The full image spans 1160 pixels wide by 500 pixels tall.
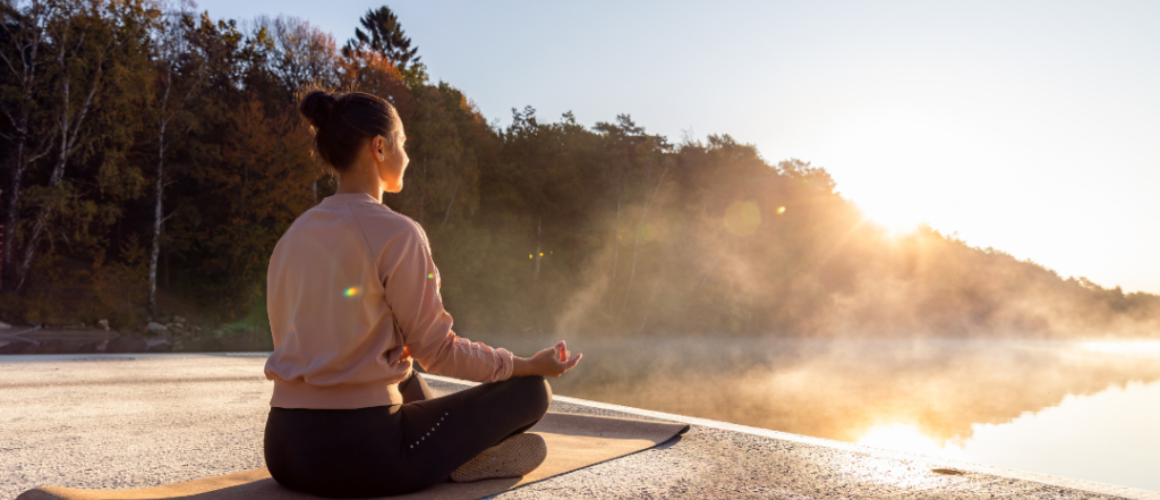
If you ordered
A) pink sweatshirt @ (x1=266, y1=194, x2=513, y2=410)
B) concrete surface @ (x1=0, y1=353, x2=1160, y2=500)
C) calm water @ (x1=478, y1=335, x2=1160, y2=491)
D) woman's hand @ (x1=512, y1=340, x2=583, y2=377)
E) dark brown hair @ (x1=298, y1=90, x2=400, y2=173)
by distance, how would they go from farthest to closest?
calm water @ (x1=478, y1=335, x2=1160, y2=491)
concrete surface @ (x1=0, y1=353, x2=1160, y2=500)
woman's hand @ (x1=512, y1=340, x2=583, y2=377)
dark brown hair @ (x1=298, y1=90, x2=400, y2=173)
pink sweatshirt @ (x1=266, y1=194, x2=513, y2=410)

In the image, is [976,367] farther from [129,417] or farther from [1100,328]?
[1100,328]

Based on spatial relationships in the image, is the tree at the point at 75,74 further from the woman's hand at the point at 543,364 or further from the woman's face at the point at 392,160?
the woman's hand at the point at 543,364

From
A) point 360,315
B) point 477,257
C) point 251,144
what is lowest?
point 360,315

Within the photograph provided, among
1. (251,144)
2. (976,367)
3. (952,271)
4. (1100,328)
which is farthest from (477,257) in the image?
(1100,328)

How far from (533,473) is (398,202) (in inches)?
743

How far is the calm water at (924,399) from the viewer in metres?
8.21

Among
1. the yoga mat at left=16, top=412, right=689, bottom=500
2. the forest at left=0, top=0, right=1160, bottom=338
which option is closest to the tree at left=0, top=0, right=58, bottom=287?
the forest at left=0, top=0, right=1160, bottom=338

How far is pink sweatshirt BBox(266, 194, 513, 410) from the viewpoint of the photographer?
1429mm

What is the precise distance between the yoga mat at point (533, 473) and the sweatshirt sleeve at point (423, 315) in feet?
1.21

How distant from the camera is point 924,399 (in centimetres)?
1255

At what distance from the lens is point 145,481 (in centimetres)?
195

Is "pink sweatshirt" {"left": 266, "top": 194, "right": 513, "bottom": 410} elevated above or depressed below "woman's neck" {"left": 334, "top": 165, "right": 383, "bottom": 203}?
below

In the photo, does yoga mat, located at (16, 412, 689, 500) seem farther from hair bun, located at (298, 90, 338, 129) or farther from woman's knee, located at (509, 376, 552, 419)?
hair bun, located at (298, 90, 338, 129)

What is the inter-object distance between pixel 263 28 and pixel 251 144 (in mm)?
4501
